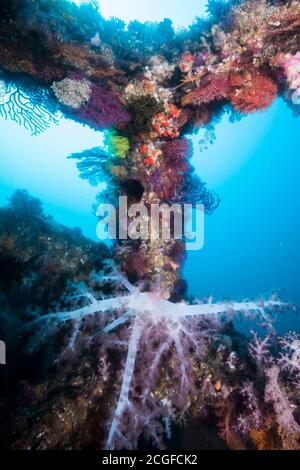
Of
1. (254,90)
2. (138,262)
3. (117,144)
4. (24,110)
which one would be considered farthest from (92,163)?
(254,90)

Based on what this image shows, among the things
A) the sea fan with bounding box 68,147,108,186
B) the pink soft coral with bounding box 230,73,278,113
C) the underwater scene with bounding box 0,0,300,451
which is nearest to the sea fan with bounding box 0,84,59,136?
the underwater scene with bounding box 0,0,300,451

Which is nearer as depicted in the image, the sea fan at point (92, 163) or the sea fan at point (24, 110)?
the sea fan at point (24, 110)

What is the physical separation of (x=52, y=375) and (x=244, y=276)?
279ft

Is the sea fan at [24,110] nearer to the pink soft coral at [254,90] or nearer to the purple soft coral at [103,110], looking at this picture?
the purple soft coral at [103,110]

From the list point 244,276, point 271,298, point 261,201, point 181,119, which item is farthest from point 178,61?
point 261,201

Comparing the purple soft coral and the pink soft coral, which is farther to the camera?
the purple soft coral

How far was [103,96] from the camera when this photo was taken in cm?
586

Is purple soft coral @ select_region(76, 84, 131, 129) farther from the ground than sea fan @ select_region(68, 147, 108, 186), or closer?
farther from the ground

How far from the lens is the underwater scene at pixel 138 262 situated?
4328mm

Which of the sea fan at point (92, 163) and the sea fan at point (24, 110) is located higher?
the sea fan at point (24, 110)

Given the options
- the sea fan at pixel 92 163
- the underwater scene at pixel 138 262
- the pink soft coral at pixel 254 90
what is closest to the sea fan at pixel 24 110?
the underwater scene at pixel 138 262

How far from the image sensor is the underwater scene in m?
4.33

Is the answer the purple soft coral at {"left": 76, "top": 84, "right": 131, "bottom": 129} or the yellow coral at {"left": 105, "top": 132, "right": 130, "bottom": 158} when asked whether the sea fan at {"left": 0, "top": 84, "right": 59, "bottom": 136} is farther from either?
the yellow coral at {"left": 105, "top": 132, "right": 130, "bottom": 158}

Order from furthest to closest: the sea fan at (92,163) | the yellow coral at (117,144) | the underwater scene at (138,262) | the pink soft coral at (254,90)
Answer: the sea fan at (92,163) → the yellow coral at (117,144) → the pink soft coral at (254,90) → the underwater scene at (138,262)
